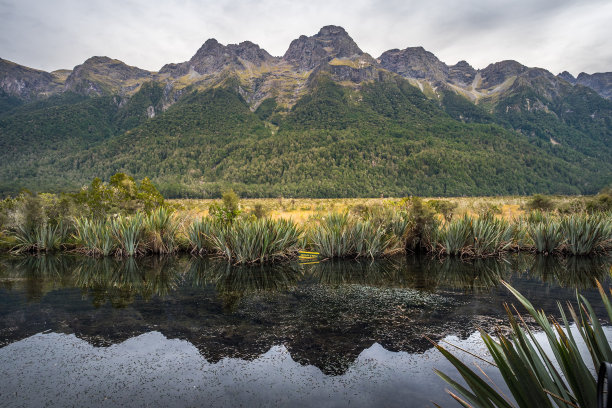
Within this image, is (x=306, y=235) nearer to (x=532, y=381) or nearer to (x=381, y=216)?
(x=381, y=216)

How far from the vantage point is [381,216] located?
42.2ft

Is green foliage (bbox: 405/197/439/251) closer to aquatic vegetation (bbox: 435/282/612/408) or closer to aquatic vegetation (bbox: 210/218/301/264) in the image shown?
aquatic vegetation (bbox: 210/218/301/264)

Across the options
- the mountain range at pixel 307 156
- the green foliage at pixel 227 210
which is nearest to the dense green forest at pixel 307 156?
the mountain range at pixel 307 156

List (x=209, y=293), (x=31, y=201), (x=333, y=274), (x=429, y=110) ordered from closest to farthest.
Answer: (x=209, y=293)
(x=333, y=274)
(x=31, y=201)
(x=429, y=110)

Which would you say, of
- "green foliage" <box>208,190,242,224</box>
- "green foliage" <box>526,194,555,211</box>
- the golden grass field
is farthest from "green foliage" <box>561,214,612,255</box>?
"green foliage" <box>526,194,555,211</box>

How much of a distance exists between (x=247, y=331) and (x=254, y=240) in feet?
18.6

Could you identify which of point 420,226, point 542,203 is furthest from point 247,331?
point 542,203

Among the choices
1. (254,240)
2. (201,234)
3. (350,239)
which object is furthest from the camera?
(201,234)

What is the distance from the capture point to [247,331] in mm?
5152

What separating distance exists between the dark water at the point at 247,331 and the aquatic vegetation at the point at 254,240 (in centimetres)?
138

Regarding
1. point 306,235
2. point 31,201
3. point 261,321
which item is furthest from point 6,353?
point 31,201

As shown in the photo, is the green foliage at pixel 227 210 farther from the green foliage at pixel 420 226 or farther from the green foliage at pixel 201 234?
the green foliage at pixel 420 226

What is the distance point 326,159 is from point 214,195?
5082cm

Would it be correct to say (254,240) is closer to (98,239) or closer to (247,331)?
(247,331)
